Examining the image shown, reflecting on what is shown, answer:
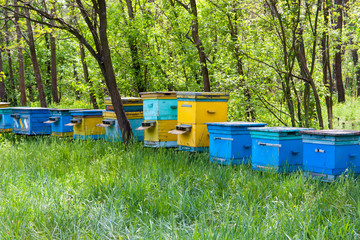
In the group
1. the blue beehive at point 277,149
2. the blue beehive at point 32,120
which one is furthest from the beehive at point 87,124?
the blue beehive at point 277,149

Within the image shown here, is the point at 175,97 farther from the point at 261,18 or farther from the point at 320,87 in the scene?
the point at 320,87

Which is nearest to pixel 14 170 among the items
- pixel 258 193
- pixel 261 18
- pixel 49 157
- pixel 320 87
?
pixel 49 157

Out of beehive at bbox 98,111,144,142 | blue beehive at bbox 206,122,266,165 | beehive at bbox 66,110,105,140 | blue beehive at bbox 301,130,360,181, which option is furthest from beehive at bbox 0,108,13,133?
blue beehive at bbox 301,130,360,181

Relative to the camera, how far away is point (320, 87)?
9.57m

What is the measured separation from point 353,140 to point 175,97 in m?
3.38

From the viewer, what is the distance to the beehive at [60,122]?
933 cm

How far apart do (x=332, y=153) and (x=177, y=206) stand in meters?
1.96

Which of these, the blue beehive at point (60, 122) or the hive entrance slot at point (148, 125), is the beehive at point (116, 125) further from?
the blue beehive at point (60, 122)

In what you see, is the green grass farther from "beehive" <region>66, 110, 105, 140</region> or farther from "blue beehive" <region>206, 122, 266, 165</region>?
"beehive" <region>66, 110, 105, 140</region>

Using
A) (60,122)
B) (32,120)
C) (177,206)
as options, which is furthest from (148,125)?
(32,120)

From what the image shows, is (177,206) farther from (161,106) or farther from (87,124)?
(87,124)

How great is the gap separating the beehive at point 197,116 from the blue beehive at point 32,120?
14.6 ft

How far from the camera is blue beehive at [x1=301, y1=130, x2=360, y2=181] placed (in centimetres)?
466

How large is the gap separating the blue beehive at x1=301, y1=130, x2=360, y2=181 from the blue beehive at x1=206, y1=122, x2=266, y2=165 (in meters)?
1.13
